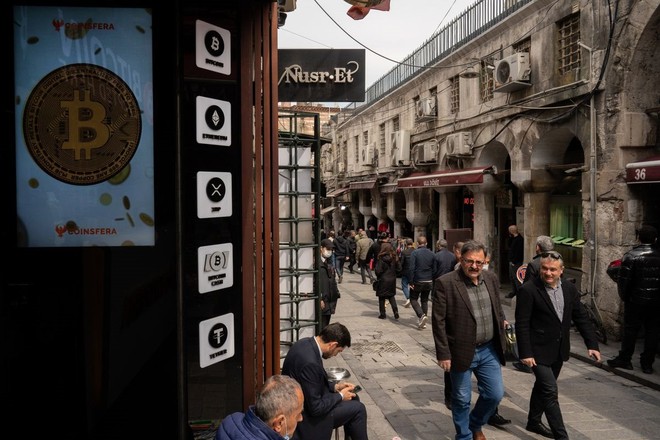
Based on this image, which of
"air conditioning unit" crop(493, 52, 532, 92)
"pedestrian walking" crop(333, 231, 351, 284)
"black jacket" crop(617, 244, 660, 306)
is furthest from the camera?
"pedestrian walking" crop(333, 231, 351, 284)

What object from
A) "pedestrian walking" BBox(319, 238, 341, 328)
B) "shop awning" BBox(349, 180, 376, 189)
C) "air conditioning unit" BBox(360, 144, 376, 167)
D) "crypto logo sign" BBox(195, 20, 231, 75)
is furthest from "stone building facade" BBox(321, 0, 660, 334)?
"crypto logo sign" BBox(195, 20, 231, 75)

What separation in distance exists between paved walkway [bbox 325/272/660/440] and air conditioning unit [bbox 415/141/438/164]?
1013 centimetres

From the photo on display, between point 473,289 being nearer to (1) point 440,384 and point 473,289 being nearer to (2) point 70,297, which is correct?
(1) point 440,384

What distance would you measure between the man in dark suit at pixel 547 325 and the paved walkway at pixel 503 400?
2.22 ft

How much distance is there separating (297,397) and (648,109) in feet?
29.9

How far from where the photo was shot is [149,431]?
3424 millimetres

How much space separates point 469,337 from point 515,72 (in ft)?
32.3

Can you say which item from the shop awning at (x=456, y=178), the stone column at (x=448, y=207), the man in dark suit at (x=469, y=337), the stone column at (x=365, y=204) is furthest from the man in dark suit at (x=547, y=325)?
the stone column at (x=365, y=204)

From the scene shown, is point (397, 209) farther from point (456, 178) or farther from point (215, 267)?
point (215, 267)

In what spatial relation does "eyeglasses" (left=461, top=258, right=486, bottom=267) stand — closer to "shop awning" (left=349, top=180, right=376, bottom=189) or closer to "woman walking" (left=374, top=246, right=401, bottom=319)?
"woman walking" (left=374, top=246, right=401, bottom=319)

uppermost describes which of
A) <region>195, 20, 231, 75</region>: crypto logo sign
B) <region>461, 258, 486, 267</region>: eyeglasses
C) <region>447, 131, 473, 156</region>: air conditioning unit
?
<region>447, 131, 473, 156</region>: air conditioning unit

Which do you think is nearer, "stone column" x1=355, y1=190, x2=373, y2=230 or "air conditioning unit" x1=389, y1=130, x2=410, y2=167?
"air conditioning unit" x1=389, y1=130, x2=410, y2=167

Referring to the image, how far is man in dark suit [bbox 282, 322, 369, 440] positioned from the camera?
390 cm

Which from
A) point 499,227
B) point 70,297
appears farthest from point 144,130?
point 499,227
